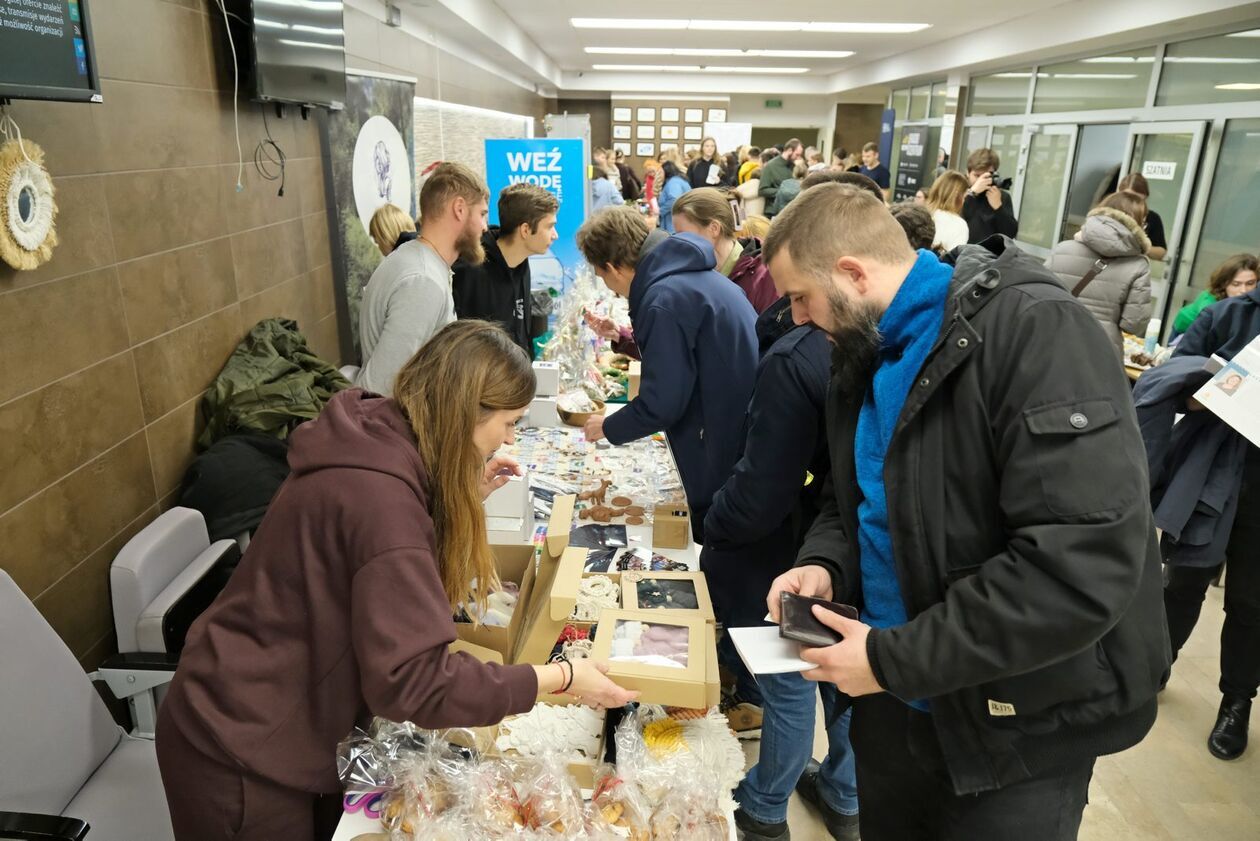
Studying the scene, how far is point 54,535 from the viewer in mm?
1953

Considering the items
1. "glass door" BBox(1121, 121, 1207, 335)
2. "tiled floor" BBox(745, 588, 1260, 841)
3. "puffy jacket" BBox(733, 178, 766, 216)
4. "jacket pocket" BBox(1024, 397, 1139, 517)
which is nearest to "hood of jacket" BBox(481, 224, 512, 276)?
"tiled floor" BBox(745, 588, 1260, 841)

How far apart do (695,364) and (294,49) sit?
218 centimetres

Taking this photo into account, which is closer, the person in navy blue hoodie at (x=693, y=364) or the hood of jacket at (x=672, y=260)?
the person in navy blue hoodie at (x=693, y=364)

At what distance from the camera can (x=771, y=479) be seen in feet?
5.97

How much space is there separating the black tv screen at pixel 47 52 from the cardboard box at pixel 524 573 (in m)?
1.48

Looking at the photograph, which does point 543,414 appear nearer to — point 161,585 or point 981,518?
point 161,585

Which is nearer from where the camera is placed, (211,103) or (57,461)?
(57,461)

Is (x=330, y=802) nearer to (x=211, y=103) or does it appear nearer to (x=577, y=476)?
(x=577, y=476)

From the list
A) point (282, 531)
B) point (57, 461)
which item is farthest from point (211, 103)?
point (282, 531)

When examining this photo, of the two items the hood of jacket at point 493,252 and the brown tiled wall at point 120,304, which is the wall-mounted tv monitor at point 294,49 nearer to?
the brown tiled wall at point 120,304

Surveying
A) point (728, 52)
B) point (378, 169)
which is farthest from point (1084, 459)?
point (728, 52)

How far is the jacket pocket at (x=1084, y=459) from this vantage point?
99 centimetres

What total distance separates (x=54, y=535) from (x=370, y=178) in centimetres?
304

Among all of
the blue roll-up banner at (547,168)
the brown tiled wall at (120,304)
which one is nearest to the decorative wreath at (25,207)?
the brown tiled wall at (120,304)
